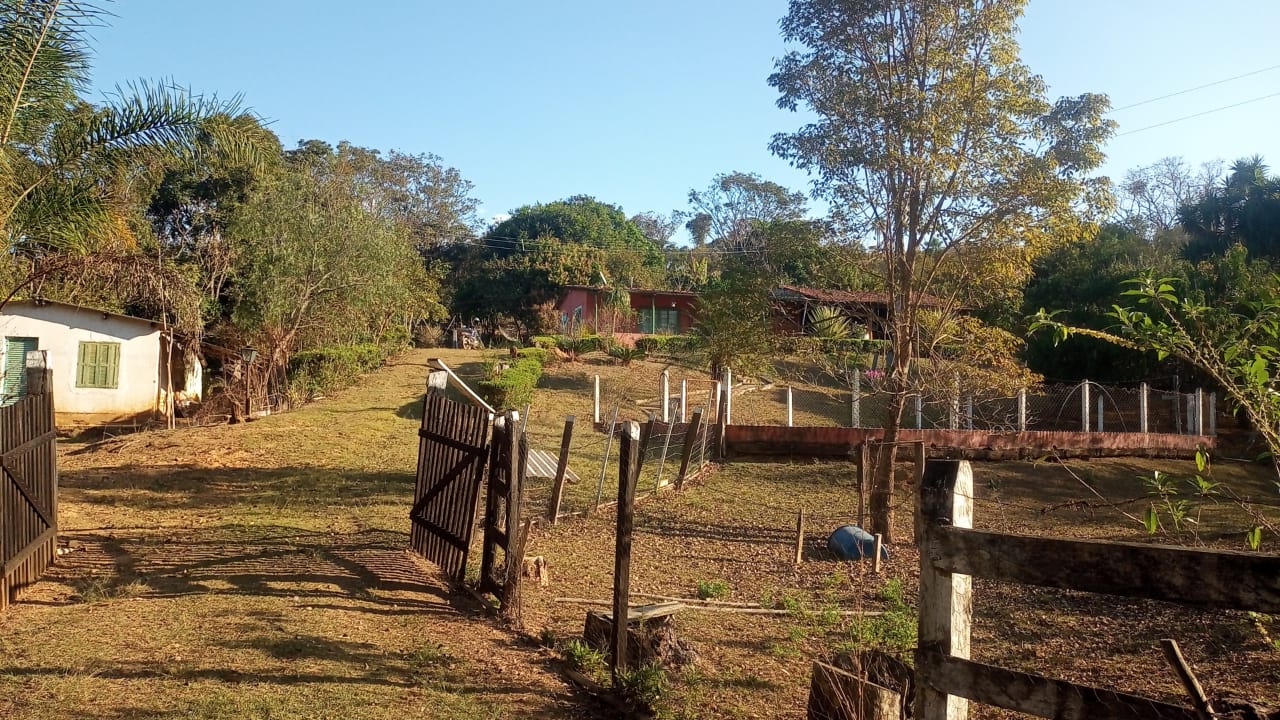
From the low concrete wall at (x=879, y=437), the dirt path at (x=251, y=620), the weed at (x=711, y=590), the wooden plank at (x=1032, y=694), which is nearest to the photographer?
the wooden plank at (x=1032, y=694)

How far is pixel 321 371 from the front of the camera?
23844 mm

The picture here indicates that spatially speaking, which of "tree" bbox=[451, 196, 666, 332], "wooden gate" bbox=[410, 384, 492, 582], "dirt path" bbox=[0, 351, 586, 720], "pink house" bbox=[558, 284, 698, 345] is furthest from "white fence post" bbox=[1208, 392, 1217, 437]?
"tree" bbox=[451, 196, 666, 332]

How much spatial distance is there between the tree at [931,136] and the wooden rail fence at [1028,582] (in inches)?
317

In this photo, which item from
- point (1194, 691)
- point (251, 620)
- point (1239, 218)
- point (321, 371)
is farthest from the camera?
point (1239, 218)

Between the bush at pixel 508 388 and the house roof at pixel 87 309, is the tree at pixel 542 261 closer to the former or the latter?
the bush at pixel 508 388

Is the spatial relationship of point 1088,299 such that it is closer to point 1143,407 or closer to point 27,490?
point 1143,407

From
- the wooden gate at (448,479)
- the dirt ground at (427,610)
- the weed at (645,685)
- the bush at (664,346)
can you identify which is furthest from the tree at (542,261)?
the weed at (645,685)

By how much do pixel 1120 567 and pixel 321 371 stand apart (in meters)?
23.4

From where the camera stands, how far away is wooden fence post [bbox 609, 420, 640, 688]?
5.45 metres

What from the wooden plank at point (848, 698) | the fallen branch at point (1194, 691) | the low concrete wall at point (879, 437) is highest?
the fallen branch at point (1194, 691)

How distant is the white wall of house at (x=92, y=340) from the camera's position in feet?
64.6

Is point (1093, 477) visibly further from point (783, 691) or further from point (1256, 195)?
point (1256, 195)

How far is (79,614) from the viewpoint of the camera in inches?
260

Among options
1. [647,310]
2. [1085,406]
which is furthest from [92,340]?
[647,310]
